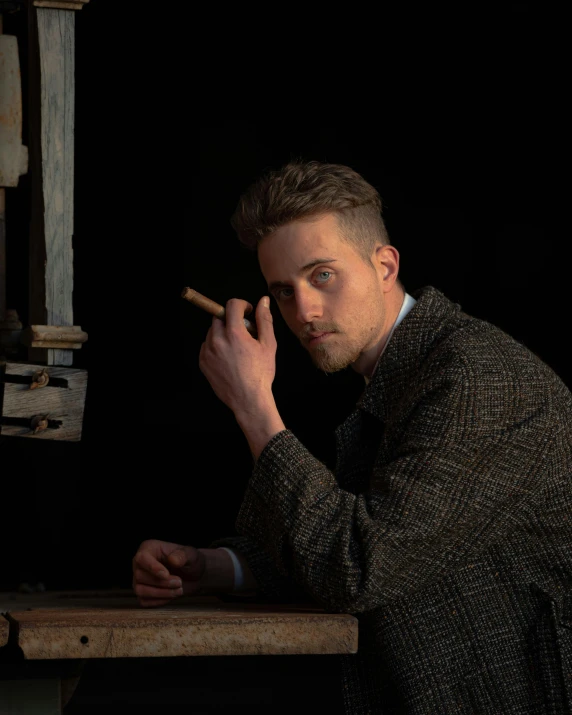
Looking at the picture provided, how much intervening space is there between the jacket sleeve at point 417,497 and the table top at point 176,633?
10 centimetres

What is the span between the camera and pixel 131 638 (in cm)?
182

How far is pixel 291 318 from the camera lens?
2.46 metres

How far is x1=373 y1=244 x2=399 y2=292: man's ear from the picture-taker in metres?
2.54

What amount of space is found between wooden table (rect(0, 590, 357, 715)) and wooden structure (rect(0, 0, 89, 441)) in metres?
0.66

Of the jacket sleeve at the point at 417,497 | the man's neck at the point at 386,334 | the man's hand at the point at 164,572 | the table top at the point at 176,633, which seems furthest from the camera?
the man's neck at the point at 386,334

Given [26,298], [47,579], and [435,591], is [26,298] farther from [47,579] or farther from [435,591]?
[435,591]

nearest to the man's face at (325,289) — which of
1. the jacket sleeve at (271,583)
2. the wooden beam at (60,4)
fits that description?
the jacket sleeve at (271,583)

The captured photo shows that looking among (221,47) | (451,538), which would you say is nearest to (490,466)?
(451,538)

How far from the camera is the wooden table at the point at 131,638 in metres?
1.80

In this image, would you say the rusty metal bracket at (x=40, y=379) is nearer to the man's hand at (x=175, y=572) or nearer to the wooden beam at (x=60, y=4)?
the man's hand at (x=175, y=572)

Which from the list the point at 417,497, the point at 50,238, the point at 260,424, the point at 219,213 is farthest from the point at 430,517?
the point at 219,213

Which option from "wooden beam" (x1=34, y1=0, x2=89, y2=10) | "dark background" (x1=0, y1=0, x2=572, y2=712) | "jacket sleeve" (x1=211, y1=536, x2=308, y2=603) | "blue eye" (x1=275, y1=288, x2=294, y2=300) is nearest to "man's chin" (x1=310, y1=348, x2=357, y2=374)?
"blue eye" (x1=275, y1=288, x2=294, y2=300)

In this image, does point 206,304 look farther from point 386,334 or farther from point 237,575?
point 237,575

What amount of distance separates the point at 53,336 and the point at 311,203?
2.21 feet
